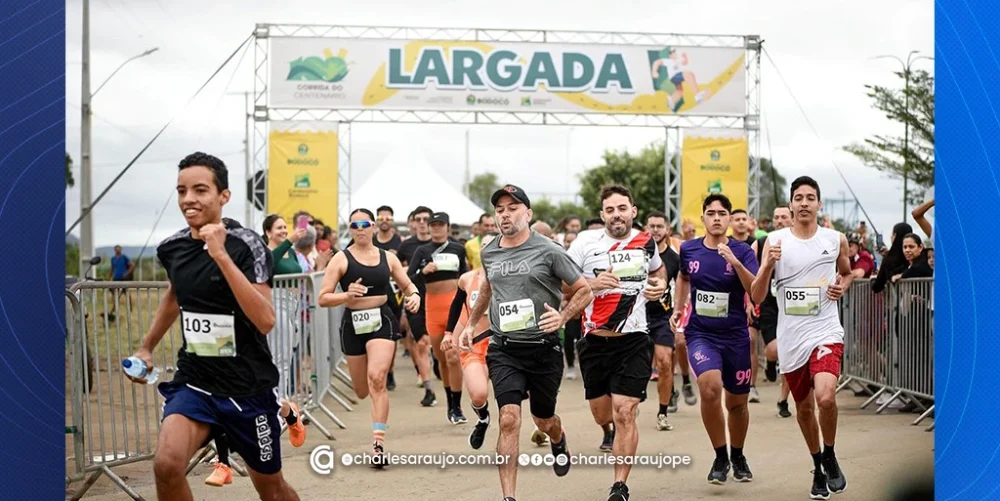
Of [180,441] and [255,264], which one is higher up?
[255,264]

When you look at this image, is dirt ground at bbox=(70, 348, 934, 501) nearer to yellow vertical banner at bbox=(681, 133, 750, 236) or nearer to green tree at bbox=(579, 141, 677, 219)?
yellow vertical banner at bbox=(681, 133, 750, 236)

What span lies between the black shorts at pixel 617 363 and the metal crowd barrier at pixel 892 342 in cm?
437

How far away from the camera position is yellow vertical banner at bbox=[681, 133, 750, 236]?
22.7 meters

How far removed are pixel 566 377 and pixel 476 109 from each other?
7227 mm

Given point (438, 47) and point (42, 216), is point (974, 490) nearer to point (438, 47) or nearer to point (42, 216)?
point (42, 216)

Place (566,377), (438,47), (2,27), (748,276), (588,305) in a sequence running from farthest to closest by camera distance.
→ (438,47)
(566,377)
(748,276)
(588,305)
(2,27)

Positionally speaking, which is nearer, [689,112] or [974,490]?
[974,490]

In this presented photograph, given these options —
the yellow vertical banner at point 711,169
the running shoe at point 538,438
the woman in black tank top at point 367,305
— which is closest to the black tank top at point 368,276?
the woman in black tank top at point 367,305

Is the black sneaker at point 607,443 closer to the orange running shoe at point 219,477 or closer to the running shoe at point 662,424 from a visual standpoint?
the running shoe at point 662,424

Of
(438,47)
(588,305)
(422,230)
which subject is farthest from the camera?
(438,47)

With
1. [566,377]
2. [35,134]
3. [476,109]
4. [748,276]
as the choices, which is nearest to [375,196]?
[476,109]

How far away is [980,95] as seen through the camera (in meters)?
5.72

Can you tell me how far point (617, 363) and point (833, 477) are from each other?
5.11ft

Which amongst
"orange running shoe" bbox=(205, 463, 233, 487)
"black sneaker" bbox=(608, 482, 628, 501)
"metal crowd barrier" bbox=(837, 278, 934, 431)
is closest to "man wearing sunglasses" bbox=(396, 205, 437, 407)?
"metal crowd barrier" bbox=(837, 278, 934, 431)
